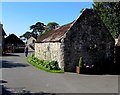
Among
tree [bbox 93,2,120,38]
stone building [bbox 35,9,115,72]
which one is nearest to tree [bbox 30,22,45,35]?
tree [bbox 93,2,120,38]

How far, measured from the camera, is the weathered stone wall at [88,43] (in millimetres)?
15805

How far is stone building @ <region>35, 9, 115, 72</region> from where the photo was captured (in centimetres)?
1570

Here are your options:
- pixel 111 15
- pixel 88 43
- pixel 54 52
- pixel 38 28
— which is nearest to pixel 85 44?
pixel 88 43

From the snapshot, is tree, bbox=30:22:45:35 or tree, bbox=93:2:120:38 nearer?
tree, bbox=93:2:120:38

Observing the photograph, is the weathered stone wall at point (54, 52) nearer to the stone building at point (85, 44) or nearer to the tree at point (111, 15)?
the stone building at point (85, 44)

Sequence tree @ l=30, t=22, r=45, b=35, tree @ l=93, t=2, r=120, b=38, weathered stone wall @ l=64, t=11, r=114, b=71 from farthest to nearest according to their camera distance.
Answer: tree @ l=30, t=22, r=45, b=35 → tree @ l=93, t=2, r=120, b=38 → weathered stone wall @ l=64, t=11, r=114, b=71

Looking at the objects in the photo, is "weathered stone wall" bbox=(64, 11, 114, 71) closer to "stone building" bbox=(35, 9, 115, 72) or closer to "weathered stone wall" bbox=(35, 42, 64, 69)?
"stone building" bbox=(35, 9, 115, 72)

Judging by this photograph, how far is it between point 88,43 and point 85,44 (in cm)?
34

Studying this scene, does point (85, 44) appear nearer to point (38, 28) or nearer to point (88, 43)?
point (88, 43)

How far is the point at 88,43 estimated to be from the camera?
1645cm

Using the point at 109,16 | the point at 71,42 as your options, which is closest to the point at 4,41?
the point at 109,16

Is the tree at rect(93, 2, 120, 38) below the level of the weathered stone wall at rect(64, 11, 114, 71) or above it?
above

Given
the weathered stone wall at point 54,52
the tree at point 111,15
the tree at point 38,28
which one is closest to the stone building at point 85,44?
the weathered stone wall at point 54,52

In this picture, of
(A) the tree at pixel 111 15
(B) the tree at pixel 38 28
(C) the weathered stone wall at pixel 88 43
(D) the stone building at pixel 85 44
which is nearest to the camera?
(D) the stone building at pixel 85 44
